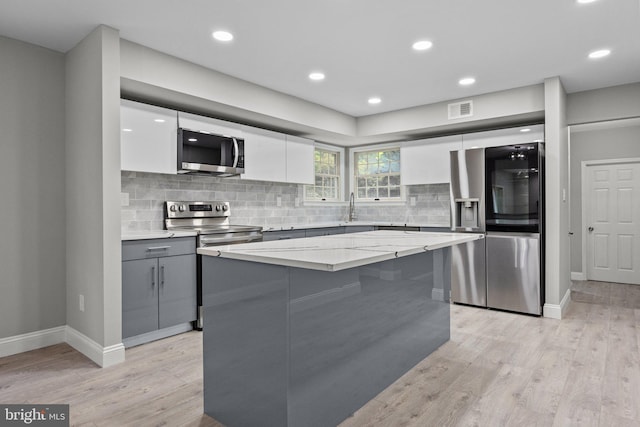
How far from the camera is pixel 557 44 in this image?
309 cm

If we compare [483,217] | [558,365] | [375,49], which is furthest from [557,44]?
[558,365]

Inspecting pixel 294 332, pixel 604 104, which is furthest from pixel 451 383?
pixel 604 104

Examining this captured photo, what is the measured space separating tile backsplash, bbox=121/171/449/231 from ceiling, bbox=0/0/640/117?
1204mm

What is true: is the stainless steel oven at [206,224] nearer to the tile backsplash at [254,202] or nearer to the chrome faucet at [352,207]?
the tile backsplash at [254,202]

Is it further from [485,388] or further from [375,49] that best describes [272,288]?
[375,49]

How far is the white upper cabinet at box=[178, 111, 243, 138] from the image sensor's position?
3635mm

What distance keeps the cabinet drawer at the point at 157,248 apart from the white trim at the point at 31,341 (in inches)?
36.4

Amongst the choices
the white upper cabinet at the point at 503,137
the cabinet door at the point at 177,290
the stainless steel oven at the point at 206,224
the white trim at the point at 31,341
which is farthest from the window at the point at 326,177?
the white trim at the point at 31,341

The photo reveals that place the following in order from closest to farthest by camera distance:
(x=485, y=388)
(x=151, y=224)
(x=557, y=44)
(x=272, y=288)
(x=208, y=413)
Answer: (x=272, y=288) → (x=208, y=413) → (x=485, y=388) → (x=557, y=44) → (x=151, y=224)

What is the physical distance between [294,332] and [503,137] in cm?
374

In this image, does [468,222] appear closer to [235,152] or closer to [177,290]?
[235,152]

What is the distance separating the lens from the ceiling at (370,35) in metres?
2.53

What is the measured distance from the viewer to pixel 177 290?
11.0ft

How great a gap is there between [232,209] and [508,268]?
3.09 meters
